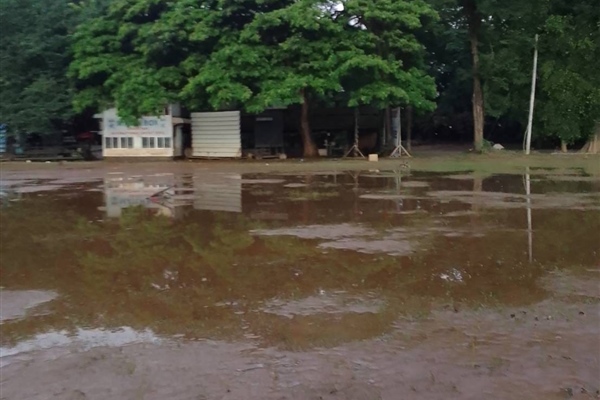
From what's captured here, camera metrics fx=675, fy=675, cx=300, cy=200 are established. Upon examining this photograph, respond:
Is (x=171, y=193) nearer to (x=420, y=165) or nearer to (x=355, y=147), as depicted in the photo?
(x=420, y=165)

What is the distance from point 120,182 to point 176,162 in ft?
31.9

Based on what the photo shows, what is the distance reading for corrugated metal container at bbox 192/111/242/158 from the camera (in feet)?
100

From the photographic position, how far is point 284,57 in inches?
1101

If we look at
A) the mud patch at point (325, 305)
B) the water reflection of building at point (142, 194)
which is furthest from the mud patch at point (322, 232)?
the mud patch at point (325, 305)

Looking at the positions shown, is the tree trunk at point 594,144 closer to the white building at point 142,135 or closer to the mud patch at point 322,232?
the white building at point 142,135

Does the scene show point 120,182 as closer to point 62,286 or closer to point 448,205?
point 448,205

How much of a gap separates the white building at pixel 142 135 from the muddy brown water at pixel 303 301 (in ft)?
56.6

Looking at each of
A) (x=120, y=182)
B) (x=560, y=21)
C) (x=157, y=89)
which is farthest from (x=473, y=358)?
(x=560, y=21)

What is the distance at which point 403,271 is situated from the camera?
7.82 m

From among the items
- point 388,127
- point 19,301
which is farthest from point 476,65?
point 19,301

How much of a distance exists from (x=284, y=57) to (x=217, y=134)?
5.18 meters

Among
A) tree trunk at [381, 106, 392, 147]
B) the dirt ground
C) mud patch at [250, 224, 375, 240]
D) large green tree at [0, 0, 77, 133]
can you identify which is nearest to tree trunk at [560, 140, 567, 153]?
tree trunk at [381, 106, 392, 147]

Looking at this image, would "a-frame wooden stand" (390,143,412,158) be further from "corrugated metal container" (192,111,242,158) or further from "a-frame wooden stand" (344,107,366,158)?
"corrugated metal container" (192,111,242,158)

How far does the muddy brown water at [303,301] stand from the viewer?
4621mm
